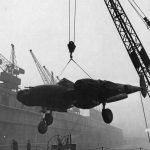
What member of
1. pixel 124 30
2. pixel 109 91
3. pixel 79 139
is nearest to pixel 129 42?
pixel 124 30

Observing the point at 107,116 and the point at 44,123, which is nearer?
the point at 107,116

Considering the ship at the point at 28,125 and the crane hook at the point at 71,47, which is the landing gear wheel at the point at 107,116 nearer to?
→ the crane hook at the point at 71,47

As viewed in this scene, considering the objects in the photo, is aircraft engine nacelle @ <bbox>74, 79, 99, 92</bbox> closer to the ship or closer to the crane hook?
the crane hook

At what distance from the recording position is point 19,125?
253 feet

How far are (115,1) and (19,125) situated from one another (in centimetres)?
5629

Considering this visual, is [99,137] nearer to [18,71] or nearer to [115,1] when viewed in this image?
[18,71]

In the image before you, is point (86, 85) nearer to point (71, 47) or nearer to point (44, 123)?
point (44, 123)


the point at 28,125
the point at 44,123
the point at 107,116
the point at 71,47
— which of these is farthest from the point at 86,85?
the point at 28,125

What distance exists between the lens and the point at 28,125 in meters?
80.9

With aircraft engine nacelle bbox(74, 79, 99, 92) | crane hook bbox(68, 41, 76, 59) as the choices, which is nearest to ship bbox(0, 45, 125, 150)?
crane hook bbox(68, 41, 76, 59)

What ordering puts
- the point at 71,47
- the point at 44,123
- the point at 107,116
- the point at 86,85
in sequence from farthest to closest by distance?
the point at 71,47 < the point at 44,123 < the point at 107,116 < the point at 86,85

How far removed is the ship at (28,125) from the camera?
232 feet

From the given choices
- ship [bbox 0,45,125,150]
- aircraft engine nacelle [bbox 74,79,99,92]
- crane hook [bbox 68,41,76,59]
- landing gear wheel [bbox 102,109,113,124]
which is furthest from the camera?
ship [bbox 0,45,125,150]

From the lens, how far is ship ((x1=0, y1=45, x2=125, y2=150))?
70562mm
